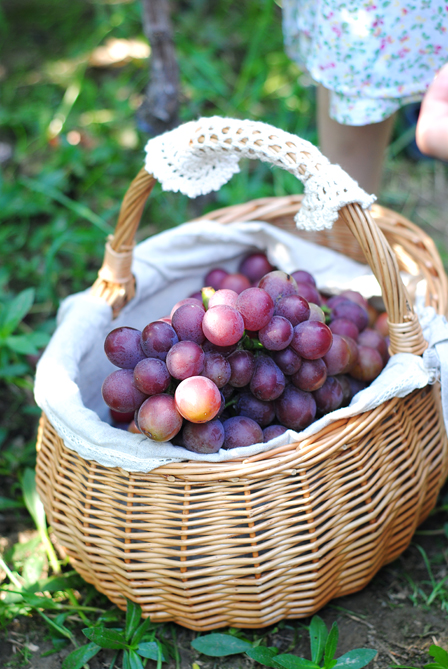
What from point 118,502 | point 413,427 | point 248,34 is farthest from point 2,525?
point 248,34

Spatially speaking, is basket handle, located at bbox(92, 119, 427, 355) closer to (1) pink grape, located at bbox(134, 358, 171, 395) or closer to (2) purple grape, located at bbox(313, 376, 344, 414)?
(2) purple grape, located at bbox(313, 376, 344, 414)

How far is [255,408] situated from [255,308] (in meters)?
0.18

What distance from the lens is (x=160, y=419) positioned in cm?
82

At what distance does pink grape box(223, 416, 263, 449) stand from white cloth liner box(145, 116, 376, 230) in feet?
1.16

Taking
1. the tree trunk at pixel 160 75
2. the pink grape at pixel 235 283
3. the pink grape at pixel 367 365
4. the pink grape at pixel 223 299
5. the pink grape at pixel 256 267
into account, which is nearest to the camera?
the pink grape at pixel 223 299

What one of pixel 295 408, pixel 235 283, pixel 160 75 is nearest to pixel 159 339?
pixel 295 408

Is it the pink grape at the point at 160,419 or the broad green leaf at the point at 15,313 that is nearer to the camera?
the pink grape at the point at 160,419

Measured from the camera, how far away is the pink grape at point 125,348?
0.91 metres

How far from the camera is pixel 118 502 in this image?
0.90m

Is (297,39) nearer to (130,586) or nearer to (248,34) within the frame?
(248,34)

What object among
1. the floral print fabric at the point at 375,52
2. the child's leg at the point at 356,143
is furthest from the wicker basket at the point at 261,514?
the child's leg at the point at 356,143

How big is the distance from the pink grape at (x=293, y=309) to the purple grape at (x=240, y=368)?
10cm

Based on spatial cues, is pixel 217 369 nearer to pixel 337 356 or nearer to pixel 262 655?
pixel 337 356

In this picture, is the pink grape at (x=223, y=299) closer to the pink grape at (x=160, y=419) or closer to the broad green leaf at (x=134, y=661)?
the pink grape at (x=160, y=419)
